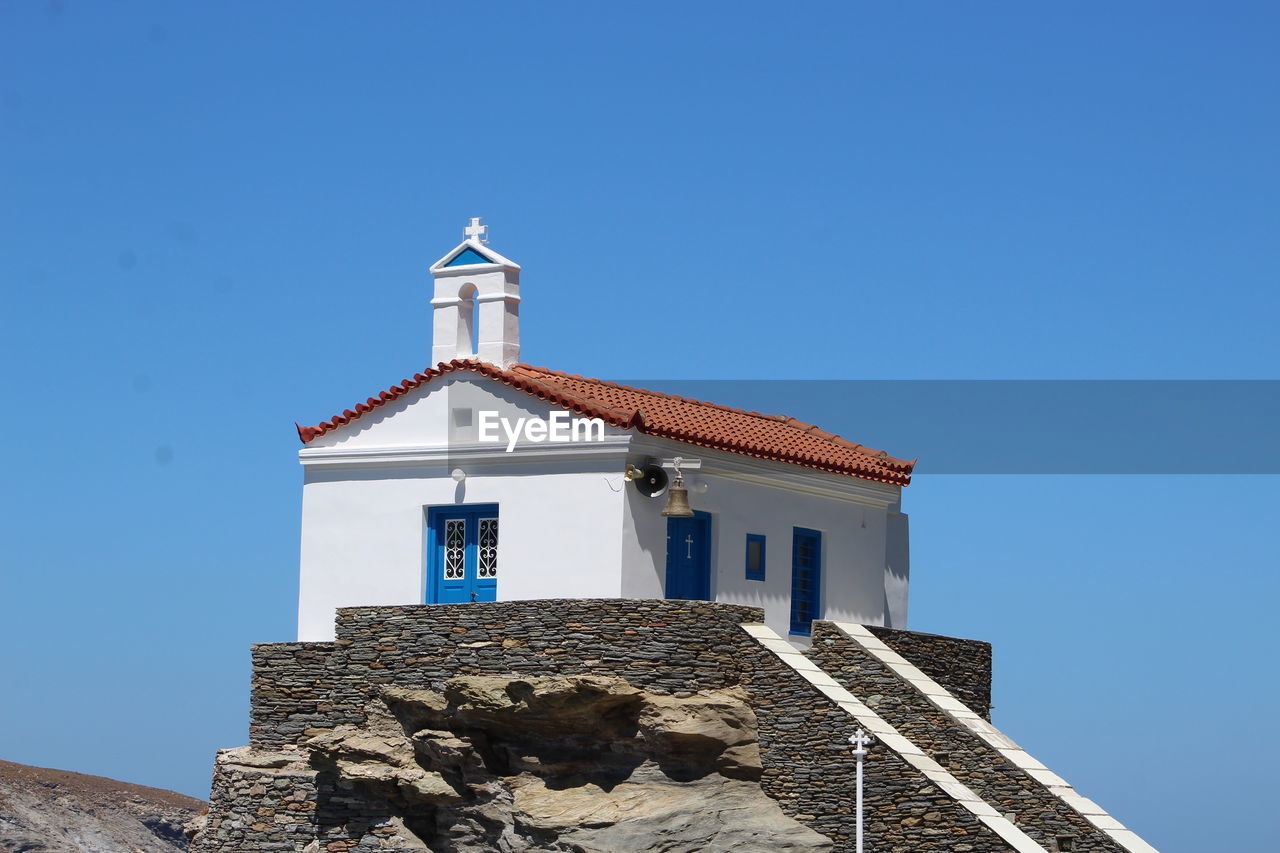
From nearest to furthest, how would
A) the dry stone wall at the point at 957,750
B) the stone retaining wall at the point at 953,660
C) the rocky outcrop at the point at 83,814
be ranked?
the dry stone wall at the point at 957,750 → the stone retaining wall at the point at 953,660 → the rocky outcrop at the point at 83,814

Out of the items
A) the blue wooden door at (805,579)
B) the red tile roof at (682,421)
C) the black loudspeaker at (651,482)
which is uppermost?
the red tile roof at (682,421)

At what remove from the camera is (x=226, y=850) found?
35.7 m

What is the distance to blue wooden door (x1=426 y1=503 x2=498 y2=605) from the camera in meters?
36.2

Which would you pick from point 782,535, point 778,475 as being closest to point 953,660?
point 782,535

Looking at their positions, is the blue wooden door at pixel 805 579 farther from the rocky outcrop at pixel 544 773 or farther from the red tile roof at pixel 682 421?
the rocky outcrop at pixel 544 773

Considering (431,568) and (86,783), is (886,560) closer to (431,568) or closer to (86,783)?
(431,568)

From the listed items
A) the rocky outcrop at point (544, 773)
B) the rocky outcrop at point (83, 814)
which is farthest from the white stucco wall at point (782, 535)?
the rocky outcrop at point (83, 814)

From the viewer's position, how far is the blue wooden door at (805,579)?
3825 cm

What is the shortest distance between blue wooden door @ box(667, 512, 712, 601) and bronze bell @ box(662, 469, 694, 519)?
103 centimetres

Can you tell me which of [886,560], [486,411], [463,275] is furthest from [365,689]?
[886,560]

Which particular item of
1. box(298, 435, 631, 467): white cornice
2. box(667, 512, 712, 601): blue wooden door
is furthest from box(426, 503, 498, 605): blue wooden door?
box(667, 512, 712, 601): blue wooden door

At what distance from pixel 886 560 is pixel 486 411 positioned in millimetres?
9019

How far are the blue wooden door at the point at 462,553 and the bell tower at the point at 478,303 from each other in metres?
3.28

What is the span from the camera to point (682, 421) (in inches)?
1463
